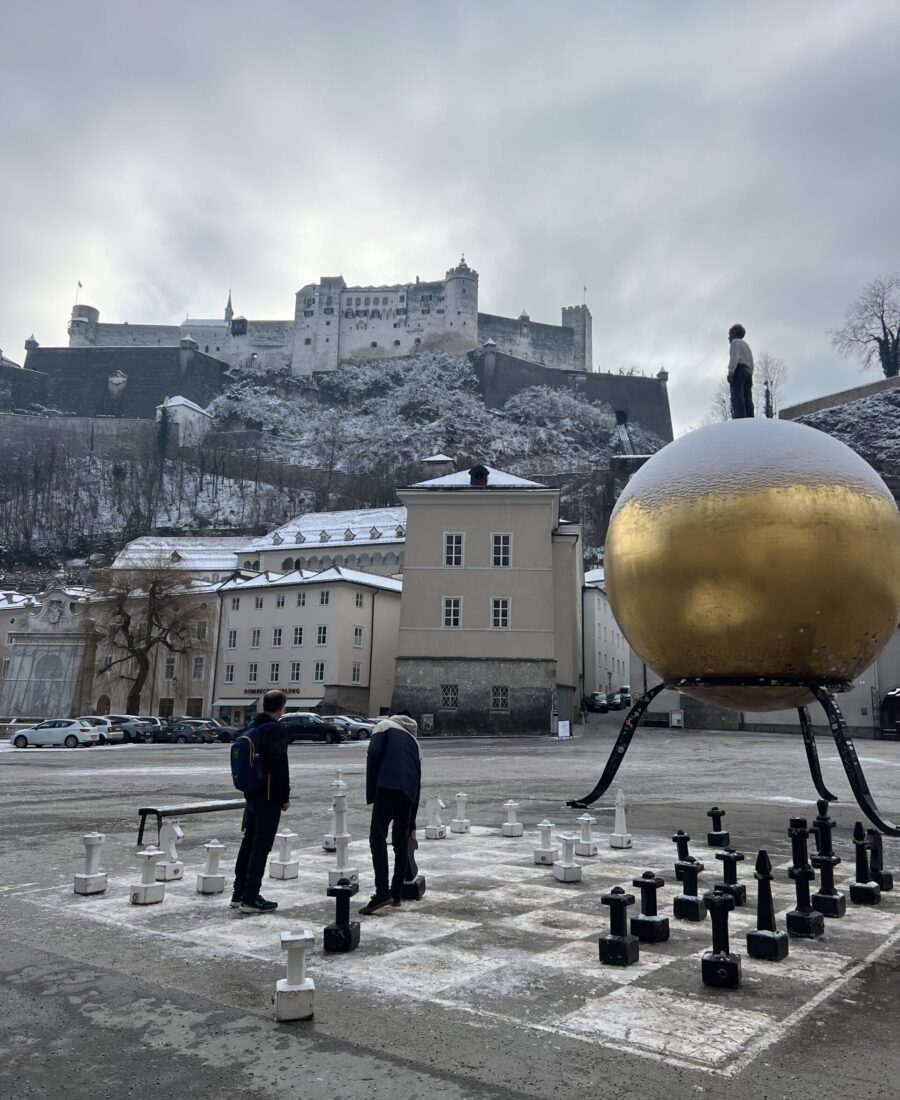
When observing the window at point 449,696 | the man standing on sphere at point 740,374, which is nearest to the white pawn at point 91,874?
the man standing on sphere at point 740,374

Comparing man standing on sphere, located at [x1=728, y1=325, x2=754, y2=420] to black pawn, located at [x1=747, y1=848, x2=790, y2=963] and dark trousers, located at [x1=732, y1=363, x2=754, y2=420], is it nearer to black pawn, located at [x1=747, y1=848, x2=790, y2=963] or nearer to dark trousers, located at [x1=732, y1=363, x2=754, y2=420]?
dark trousers, located at [x1=732, y1=363, x2=754, y2=420]

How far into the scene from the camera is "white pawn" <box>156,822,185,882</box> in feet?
26.4

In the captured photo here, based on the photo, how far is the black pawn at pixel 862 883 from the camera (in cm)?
716

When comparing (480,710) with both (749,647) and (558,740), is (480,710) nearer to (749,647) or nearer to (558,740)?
(558,740)

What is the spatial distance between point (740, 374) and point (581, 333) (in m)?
129

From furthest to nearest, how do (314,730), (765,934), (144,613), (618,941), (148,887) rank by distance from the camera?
(144,613), (314,730), (148,887), (765,934), (618,941)

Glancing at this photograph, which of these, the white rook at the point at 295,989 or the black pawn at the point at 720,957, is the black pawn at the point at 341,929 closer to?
the white rook at the point at 295,989

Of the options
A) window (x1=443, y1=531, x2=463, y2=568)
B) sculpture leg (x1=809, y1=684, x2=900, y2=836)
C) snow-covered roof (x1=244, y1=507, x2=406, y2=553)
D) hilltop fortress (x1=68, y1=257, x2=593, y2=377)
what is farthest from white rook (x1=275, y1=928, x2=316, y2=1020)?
hilltop fortress (x1=68, y1=257, x2=593, y2=377)

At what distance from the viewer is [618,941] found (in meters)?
5.41

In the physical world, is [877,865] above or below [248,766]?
below

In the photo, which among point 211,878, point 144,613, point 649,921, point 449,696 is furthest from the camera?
point 144,613

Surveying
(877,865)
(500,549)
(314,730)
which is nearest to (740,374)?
(877,865)

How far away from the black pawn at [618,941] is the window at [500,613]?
1466 inches

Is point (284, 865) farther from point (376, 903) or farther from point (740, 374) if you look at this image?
point (740, 374)
